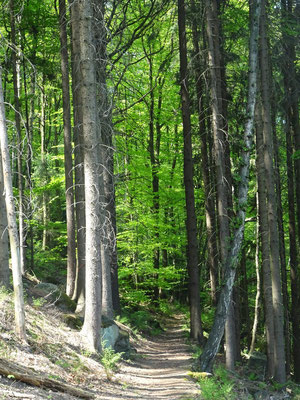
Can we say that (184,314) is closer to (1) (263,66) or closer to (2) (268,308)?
(2) (268,308)

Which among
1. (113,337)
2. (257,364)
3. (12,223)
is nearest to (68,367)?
(12,223)

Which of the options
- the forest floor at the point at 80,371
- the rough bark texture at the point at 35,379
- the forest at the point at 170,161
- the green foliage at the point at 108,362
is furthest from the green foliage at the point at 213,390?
the rough bark texture at the point at 35,379

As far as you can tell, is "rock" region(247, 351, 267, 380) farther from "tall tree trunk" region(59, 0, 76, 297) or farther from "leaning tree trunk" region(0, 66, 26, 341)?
"leaning tree trunk" region(0, 66, 26, 341)

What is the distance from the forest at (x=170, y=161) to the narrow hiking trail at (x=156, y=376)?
0.69m

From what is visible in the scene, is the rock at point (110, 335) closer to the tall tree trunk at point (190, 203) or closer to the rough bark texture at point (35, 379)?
the rough bark texture at point (35, 379)

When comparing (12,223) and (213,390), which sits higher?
(12,223)

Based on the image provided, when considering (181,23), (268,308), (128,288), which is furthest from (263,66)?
(128,288)

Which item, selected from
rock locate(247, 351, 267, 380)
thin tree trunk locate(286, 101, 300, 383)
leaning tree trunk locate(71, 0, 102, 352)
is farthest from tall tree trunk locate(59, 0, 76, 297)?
thin tree trunk locate(286, 101, 300, 383)

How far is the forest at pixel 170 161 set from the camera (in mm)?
10008

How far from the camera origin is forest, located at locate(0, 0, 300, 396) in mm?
10008

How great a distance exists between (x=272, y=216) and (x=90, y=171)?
249 inches

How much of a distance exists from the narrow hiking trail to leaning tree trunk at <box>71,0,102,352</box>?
131 cm

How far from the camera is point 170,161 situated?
1058 inches

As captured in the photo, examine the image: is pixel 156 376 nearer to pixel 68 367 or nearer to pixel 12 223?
pixel 68 367
